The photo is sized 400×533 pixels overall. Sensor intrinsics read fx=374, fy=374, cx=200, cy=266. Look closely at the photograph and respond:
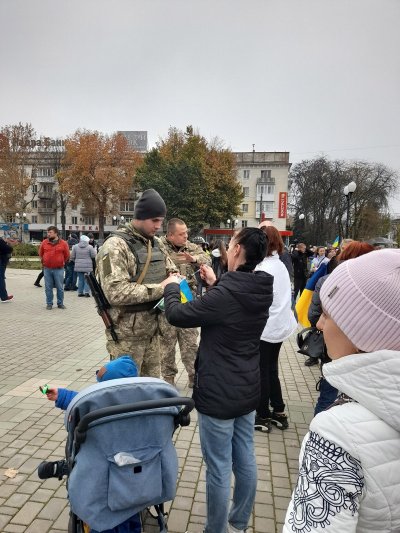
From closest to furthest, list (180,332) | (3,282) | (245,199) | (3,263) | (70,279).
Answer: (180,332), (3,263), (3,282), (70,279), (245,199)

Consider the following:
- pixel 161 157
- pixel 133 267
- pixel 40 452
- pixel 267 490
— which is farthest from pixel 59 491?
pixel 161 157

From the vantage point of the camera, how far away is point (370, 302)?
41.5 inches

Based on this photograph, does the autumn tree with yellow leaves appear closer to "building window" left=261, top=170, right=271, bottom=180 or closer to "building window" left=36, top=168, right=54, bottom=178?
"building window" left=36, top=168, right=54, bottom=178

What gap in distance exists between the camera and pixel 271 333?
3.80 m

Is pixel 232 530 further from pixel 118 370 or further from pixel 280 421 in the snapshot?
pixel 280 421

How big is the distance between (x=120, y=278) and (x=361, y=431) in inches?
82.2

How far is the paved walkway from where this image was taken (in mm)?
2670

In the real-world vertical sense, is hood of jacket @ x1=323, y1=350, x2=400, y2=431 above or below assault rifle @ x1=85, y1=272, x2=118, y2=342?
above

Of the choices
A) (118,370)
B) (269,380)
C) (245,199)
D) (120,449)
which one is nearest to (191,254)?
(269,380)

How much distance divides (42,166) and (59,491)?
5877 centimetres

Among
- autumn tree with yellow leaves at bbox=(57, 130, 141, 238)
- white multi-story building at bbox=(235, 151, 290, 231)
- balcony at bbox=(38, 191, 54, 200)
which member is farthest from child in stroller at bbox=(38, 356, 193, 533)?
balcony at bbox=(38, 191, 54, 200)

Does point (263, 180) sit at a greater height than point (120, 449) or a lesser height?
greater

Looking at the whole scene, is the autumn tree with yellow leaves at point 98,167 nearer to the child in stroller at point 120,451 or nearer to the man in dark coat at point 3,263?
the man in dark coat at point 3,263

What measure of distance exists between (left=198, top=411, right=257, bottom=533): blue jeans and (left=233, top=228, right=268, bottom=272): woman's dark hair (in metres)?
0.92
